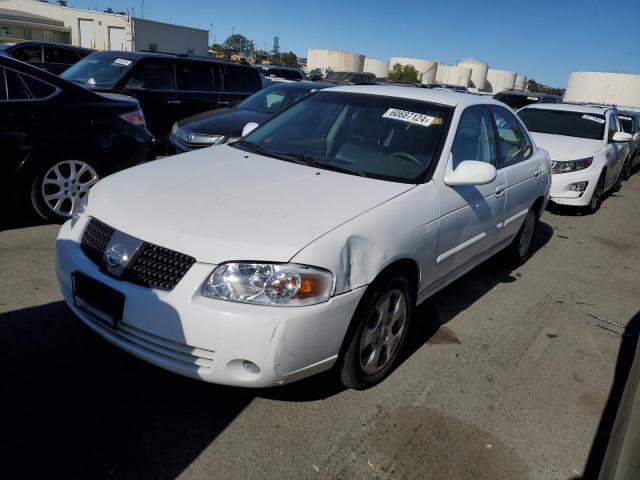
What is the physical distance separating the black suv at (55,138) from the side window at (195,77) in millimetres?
3608

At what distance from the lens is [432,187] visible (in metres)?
3.12

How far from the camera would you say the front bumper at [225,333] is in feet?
7.34

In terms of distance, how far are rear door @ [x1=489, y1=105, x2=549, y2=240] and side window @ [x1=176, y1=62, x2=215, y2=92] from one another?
5989 mm

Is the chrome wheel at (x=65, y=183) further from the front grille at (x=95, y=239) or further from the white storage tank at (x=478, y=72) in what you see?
the white storage tank at (x=478, y=72)

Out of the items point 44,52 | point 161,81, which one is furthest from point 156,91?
point 44,52

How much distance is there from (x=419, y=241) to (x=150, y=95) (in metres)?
6.84

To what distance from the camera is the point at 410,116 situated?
3590mm

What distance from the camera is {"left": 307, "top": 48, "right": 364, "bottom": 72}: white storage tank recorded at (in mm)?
78438

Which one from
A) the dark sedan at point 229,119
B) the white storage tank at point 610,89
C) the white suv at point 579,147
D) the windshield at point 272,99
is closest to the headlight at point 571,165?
the white suv at point 579,147

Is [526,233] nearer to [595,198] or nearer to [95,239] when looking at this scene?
[595,198]

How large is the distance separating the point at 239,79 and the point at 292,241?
26.4 feet

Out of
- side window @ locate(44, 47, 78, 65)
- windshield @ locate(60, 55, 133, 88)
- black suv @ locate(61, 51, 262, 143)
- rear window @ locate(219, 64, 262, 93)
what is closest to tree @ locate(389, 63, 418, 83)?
side window @ locate(44, 47, 78, 65)

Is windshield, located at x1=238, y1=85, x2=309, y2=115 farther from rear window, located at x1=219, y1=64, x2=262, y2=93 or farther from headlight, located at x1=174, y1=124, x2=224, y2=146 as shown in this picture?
headlight, located at x1=174, y1=124, x2=224, y2=146

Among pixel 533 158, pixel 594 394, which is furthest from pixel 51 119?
pixel 594 394
